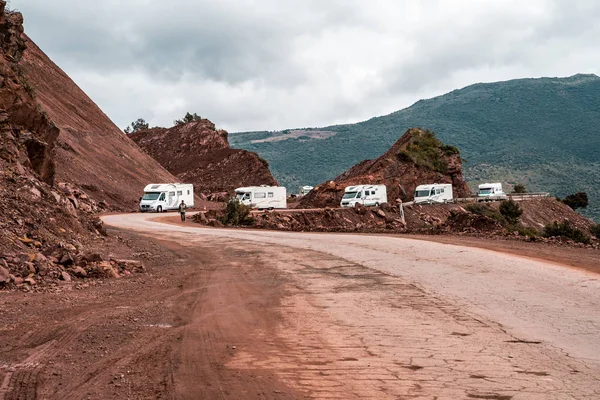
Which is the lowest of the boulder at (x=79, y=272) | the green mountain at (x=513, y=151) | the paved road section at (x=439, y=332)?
the paved road section at (x=439, y=332)

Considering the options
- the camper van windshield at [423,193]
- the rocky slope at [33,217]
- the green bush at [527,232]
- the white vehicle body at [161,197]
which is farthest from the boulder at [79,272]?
the camper van windshield at [423,193]

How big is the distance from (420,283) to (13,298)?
8.17 meters

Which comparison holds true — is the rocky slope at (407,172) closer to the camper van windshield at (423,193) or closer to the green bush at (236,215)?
the camper van windshield at (423,193)

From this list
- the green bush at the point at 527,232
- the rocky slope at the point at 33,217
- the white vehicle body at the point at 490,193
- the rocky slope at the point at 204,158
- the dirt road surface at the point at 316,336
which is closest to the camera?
the dirt road surface at the point at 316,336

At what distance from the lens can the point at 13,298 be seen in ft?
35.2

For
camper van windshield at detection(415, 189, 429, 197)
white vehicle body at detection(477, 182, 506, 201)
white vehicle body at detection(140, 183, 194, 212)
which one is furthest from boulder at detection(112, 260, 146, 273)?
white vehicle body at detection(477, 182, 506, 201)

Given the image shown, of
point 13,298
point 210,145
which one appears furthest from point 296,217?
point 210,145

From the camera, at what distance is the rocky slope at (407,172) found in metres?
68.4

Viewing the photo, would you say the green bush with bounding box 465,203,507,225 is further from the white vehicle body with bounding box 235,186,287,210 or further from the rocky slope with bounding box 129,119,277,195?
the rocky slope with bounding box 129,119,277,195

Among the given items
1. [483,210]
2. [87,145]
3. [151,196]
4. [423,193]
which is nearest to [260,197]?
[151,196]

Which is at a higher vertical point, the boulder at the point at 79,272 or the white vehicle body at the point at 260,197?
the white vehicle body at the point at 260,197

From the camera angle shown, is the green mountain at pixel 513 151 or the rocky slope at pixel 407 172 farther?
the green mountain at pixel 513 151

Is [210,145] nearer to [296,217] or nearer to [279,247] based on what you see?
[296,217]

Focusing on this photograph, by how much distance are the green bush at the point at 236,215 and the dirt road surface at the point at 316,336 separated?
1057 inches
